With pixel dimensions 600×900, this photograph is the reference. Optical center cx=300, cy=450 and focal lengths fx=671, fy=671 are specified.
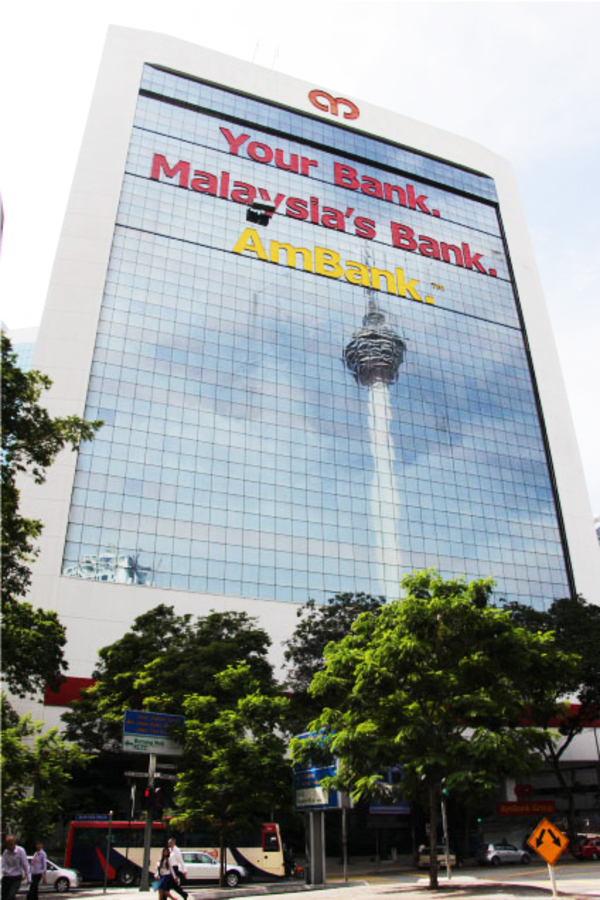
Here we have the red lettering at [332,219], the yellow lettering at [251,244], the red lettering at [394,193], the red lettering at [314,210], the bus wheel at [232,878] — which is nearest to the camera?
the bus wheel at [232,878]

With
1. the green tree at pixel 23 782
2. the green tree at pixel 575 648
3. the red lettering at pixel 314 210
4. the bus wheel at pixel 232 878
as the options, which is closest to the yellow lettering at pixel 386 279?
the red lettering at pixel 314 210

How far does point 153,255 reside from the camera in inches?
2426

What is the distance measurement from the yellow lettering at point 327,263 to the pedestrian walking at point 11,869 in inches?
2396

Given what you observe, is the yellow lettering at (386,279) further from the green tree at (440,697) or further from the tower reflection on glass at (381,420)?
the green tree at (440,697)

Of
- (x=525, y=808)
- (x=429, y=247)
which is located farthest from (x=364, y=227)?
(x=525, y=808)

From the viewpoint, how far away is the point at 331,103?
8238 centimetres

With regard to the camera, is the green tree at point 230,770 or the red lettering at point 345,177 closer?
the green tree at point 230,770

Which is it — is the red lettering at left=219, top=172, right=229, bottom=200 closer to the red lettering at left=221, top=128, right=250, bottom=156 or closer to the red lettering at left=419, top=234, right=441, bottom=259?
the red lettering at left=221, top=128, right=250, bottom=156

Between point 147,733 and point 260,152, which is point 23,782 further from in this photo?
point 260,152

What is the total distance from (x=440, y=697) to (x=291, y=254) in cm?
5526

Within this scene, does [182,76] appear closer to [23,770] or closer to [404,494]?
[404,494]

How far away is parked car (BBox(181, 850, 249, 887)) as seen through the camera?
33.9m

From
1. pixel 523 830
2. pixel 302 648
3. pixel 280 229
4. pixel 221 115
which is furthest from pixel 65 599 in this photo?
pixel 221 115

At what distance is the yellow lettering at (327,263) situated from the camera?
70.8 meters
